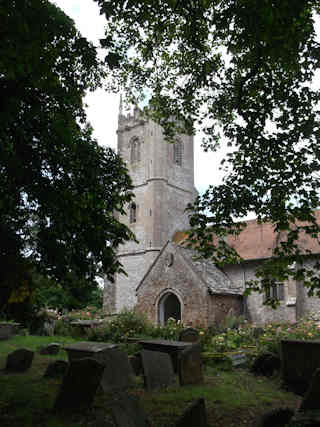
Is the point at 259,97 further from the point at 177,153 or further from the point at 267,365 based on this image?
the point at 177,153

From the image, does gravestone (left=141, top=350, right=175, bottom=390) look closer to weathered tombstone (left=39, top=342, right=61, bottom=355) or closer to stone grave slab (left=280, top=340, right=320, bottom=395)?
stone grave slab (left=280, top=340, right=320, bottom=395)

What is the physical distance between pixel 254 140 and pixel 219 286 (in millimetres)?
14147

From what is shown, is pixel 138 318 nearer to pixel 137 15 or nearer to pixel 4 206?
pixel 4 206

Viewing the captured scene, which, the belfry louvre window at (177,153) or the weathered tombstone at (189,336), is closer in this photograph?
the weathered tombstone at (189,336)

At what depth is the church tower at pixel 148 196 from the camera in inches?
1299

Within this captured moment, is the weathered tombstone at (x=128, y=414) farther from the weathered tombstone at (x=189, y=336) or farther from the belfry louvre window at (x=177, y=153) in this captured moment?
the belfry louvre window at (x=177, y=153)

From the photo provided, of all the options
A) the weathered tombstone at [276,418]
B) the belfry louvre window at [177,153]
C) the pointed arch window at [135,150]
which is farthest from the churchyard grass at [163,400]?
the belfry louvre window at [177,153]

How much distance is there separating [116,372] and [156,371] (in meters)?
0.78

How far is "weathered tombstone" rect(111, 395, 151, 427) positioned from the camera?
4.07m

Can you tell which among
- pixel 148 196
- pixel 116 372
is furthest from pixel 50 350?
pixel 148 196

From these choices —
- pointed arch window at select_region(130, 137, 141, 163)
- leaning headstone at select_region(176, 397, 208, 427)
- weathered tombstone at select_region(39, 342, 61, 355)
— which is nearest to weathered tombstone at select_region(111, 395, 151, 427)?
leaning headstone at select_region(176, 397, 208, 427)

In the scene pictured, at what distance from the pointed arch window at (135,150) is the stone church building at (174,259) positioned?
103 mm

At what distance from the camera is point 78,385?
529 cm

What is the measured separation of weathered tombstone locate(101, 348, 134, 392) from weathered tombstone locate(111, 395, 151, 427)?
6.94 ft
